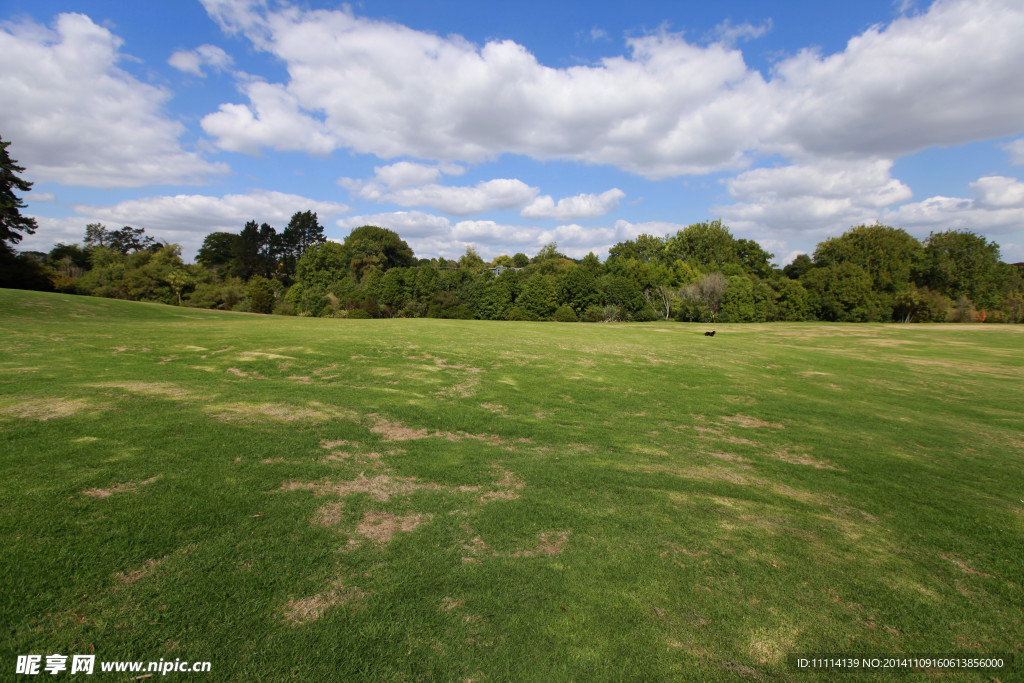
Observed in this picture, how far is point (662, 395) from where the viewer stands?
14.2 meters

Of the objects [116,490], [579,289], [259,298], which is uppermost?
[579,289]

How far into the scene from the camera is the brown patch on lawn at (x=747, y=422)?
447 inches

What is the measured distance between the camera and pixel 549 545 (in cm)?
502

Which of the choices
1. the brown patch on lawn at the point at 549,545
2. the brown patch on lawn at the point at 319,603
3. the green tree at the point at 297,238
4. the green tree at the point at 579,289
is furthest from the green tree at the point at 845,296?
the green tree at the point at 297,238

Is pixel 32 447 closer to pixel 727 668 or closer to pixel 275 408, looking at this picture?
pixel 275 408

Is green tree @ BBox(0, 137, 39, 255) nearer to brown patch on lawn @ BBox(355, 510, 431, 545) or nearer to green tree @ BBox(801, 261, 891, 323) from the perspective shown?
brown patch on lawn @ BBox(355, 510, 431, 545)

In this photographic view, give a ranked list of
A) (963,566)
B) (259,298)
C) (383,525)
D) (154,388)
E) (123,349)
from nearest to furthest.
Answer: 1. (963,566)
2. (383,525)
3. (154,388)
4. (123,349)
5. (259,298)

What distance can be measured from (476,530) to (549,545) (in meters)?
0.88

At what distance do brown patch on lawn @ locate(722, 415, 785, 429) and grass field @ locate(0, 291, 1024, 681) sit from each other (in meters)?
0.10

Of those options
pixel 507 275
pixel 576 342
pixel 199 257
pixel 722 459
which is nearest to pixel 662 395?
pixel 722 459

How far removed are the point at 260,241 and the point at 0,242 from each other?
6347 cm

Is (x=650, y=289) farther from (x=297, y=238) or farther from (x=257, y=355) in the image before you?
(x=297, y=238)

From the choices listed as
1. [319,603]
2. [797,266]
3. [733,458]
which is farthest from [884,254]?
[319,603]

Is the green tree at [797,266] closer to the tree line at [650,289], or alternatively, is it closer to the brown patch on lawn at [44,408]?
the tree line at [650,289]
